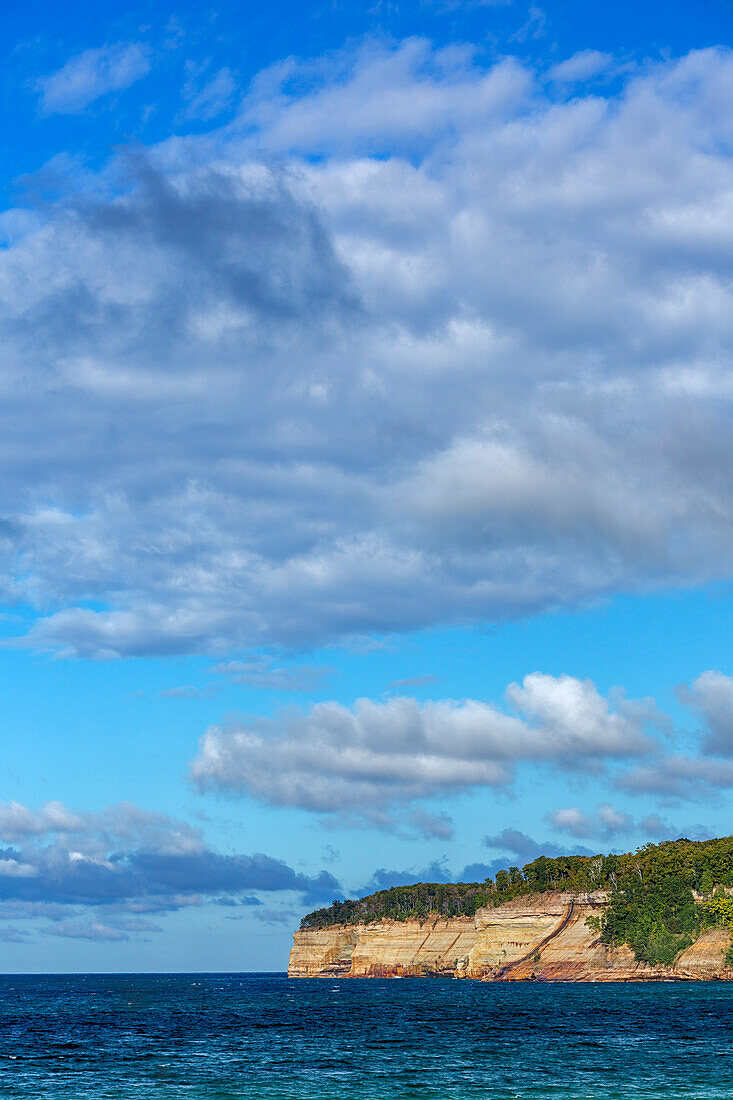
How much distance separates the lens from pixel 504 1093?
201 feet

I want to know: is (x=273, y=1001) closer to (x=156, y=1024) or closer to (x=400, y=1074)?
(x=156, y=1024)

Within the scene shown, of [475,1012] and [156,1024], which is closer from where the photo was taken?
[156,1024]

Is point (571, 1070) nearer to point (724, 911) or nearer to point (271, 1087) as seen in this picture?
point (271, 1087)

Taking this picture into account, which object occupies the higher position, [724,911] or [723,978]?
[724,911]

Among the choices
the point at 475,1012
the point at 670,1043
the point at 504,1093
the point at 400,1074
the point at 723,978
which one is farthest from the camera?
the point at 723,978

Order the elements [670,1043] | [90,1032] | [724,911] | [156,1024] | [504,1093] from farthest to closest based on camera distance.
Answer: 1. [724,911]
2. [156,1024]
3. [90,1032]
4. [670,1043]
5. [504,1093]

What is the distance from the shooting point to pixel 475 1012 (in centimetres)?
13138

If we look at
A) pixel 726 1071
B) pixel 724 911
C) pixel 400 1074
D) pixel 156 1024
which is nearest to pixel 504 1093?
pixel 400 1074

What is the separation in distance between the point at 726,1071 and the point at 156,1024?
75670 mm

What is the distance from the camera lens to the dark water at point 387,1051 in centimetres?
6406

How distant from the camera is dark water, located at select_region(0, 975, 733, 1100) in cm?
6406

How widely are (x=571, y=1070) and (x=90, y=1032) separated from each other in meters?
61.4

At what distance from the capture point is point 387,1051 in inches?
3391

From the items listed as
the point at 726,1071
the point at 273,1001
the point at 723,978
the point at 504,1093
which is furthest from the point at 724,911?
the point at 504,1093
